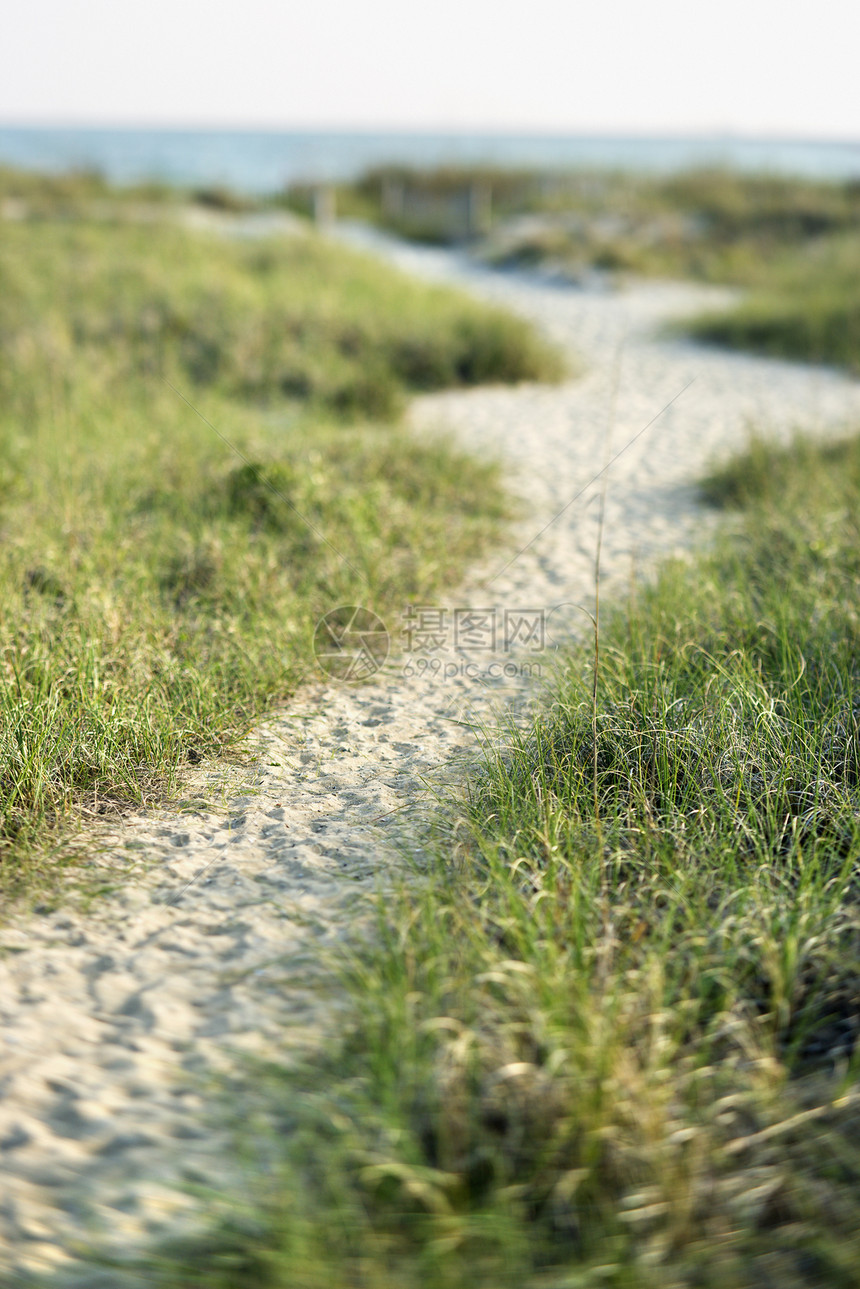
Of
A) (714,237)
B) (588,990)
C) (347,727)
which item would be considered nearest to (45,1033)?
(588,990)

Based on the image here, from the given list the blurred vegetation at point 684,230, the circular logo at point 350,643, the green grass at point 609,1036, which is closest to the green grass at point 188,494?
the circular logo at point 350,643

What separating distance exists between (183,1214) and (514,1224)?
556mm

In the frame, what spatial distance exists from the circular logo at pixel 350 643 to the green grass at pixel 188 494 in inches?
3.7

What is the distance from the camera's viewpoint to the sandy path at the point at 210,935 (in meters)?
1.84

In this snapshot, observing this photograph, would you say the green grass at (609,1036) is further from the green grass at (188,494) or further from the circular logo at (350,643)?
the green grass at (188,494)

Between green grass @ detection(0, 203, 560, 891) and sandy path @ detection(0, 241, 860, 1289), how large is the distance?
225 millimetres

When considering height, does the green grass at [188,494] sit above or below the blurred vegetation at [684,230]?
below

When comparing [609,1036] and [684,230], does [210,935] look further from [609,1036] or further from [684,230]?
[684,230]

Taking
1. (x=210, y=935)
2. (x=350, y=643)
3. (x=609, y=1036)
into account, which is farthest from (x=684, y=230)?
(x=609, y=1036)

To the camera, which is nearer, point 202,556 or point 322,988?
point 322,988

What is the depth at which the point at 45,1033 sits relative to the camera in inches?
85.8

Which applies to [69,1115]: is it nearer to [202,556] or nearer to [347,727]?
[347,727]

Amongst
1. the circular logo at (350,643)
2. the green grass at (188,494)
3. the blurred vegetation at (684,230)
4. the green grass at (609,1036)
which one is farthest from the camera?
the blurred vegetation at (684,230)

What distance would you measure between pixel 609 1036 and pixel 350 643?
2.35 m
